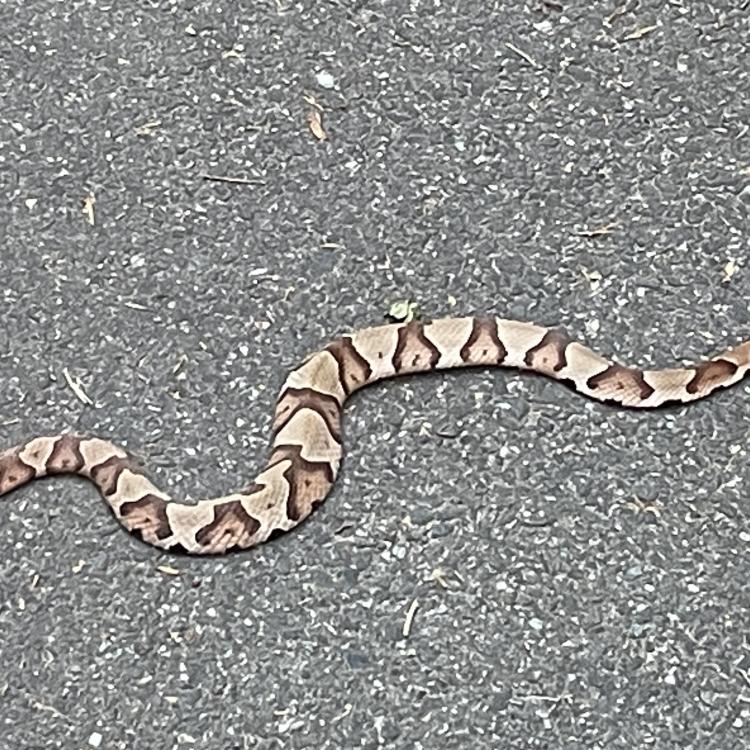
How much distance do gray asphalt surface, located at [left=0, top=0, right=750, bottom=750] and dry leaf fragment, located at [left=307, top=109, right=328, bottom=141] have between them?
0.10 ft

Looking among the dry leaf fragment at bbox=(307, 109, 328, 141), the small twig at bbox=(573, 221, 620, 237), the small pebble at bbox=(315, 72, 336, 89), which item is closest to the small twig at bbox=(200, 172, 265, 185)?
the dry leaf fragment at bbox=(307, 109, 328, 141)

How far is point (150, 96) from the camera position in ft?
17.7

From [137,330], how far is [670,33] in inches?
90.0

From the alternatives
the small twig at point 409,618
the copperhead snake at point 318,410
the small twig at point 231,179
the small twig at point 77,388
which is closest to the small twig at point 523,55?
the small twig at point 231,179

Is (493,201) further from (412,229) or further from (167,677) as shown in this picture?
(167,677)

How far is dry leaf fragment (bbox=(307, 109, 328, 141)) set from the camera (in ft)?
17.3

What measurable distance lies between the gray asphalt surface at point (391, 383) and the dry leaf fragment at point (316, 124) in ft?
0.10

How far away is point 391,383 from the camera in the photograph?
4.58m

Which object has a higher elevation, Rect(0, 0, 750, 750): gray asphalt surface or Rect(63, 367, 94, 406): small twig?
Rect(0, 0, 750, 750): gray asphalt surface

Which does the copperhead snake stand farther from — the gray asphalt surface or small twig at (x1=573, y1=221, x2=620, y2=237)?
small twig at (x1=573, y1=221, x2=620, y2=237)

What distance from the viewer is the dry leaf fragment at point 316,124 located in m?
5.27

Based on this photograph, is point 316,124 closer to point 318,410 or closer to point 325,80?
point 325,80

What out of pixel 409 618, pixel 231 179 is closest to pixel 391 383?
pixel 409 618

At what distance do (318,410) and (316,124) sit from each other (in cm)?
133
